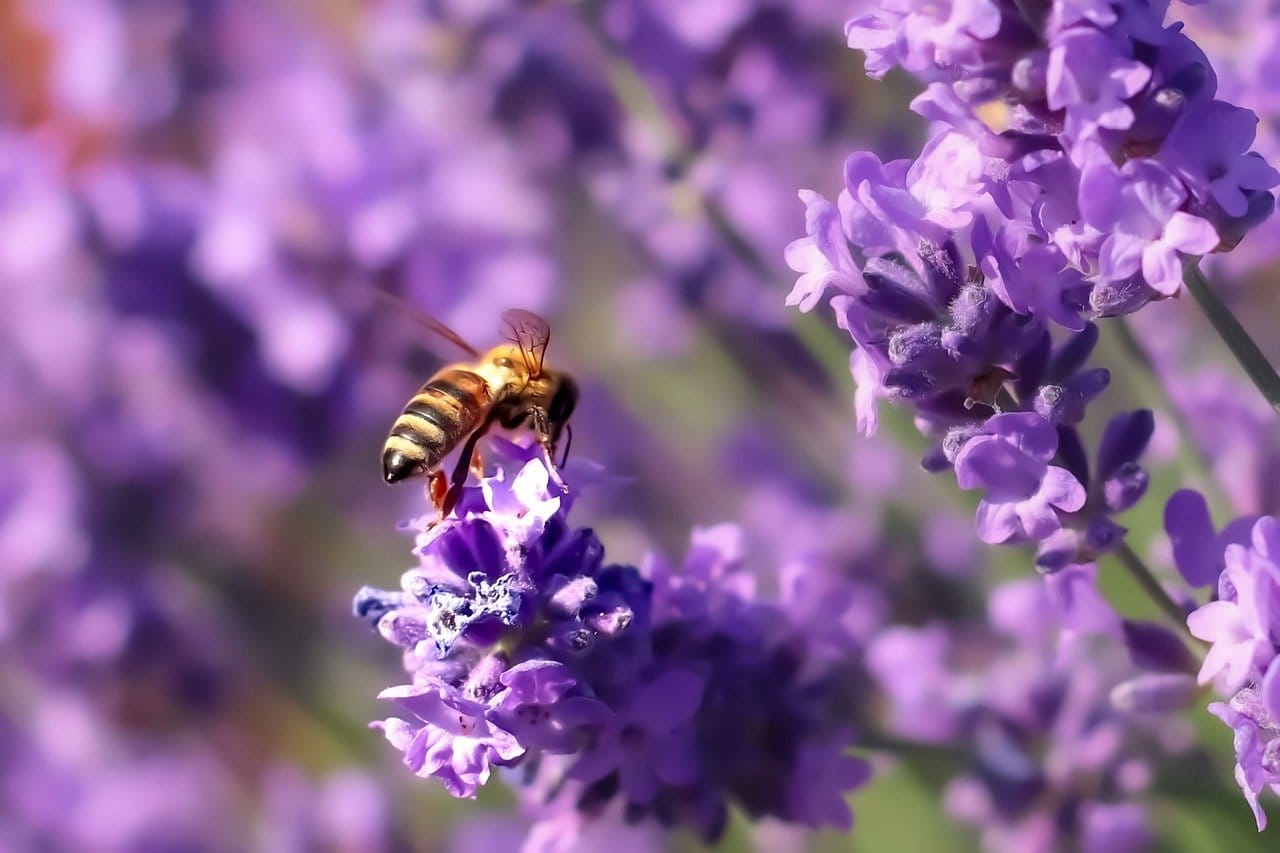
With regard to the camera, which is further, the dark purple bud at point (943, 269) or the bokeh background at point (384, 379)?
the bokeh background at point (384, 379)

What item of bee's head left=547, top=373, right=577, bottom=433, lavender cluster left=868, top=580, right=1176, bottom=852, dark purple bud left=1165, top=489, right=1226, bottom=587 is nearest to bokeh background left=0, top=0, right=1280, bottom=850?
lavender cluster left=868, top=580, right=1176, bottom=852

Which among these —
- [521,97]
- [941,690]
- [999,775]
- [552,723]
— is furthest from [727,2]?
[552,723]

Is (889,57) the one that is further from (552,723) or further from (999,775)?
(999,775)

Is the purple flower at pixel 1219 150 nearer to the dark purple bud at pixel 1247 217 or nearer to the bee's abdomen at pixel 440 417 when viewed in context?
the dark purple bud at pixel 1247 217

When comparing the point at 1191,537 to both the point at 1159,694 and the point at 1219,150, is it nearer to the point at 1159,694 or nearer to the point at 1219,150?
the point at 1159,694

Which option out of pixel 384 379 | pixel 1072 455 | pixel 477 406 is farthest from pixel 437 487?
pixel 384 379

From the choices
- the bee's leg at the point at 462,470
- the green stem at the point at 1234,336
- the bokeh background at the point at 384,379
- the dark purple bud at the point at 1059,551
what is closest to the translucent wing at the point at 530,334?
the bee's leg at the point at 462,470

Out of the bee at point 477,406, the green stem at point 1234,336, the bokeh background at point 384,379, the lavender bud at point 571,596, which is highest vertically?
the bokeh background at point 384,379
